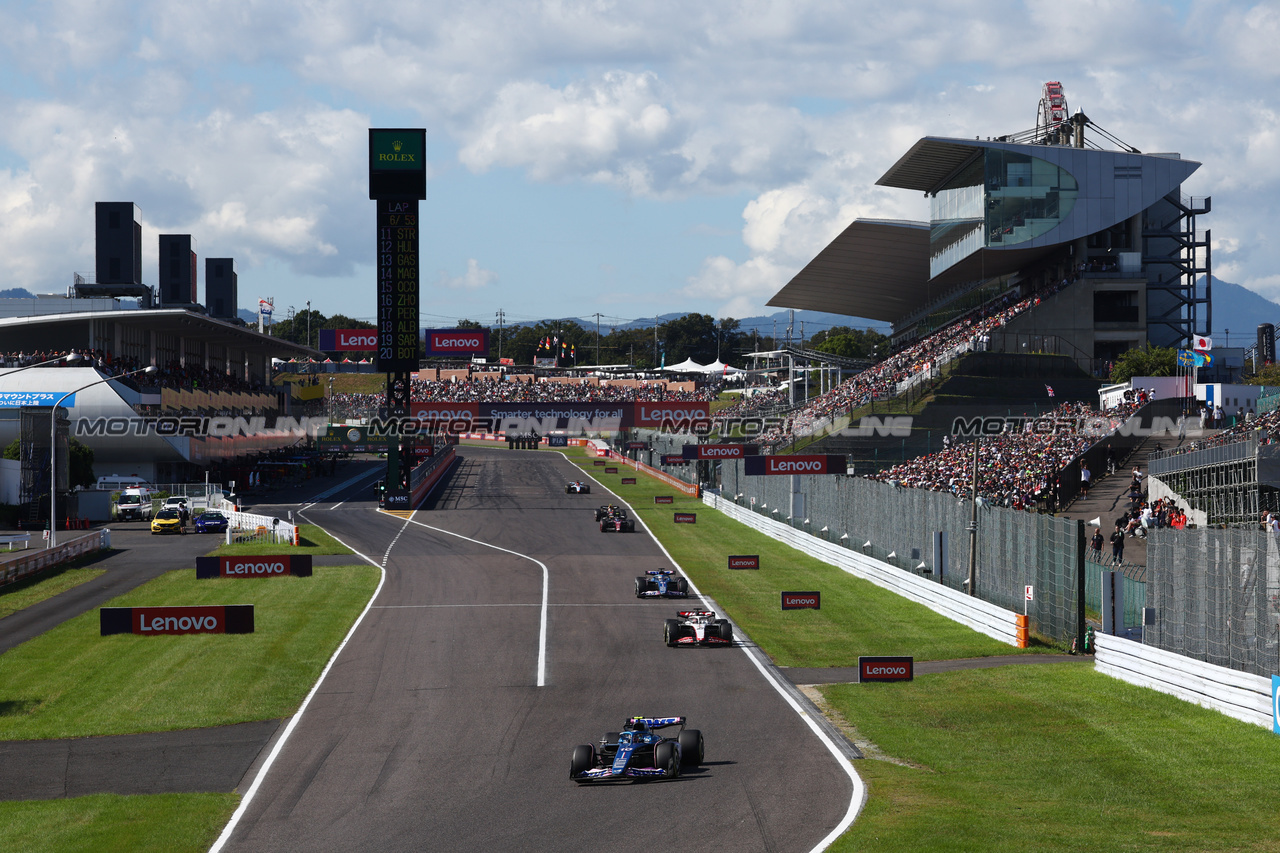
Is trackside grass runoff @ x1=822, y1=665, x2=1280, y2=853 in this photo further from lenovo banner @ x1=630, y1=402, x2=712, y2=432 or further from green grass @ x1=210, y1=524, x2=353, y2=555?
lenovo banner @ x1=630, y1=402, x2=712, y2=432

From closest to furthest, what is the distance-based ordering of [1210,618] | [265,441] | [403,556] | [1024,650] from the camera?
[1210,618] → [1024,650] → [403,556] → [265,441]

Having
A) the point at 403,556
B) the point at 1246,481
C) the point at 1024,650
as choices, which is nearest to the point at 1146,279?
the point at 1246,481

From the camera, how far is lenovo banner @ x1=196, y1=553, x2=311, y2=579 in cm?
3488

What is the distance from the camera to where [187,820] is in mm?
13883

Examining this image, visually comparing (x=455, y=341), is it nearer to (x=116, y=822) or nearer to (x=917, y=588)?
(x=917, y=588)

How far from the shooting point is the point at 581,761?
1498 cm

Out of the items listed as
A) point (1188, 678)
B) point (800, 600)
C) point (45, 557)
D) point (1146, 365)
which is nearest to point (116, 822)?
point (1188, 678)

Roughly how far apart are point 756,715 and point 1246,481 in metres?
22.9

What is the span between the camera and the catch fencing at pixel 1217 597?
670 inches

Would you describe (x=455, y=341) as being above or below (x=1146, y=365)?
above

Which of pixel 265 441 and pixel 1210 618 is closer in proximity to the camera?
pixel 1210 618

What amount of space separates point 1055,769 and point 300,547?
3665 centimetres

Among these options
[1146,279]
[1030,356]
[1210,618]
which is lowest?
[1210,618]

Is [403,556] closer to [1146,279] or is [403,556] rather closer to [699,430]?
[699,430]
